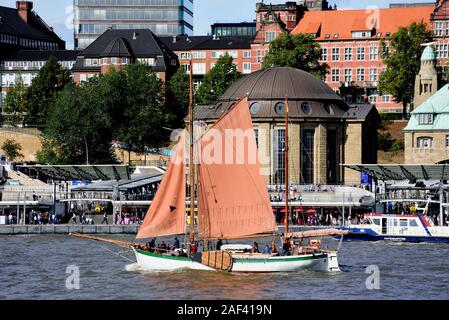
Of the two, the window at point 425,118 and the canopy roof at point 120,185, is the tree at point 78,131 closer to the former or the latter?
the canopy roof at point 120,185

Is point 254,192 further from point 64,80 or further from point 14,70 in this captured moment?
point 14,70

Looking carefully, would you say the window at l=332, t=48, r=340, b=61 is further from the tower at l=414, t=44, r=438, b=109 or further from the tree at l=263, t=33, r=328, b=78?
the tower at l=414, t=44, r=438, b=109

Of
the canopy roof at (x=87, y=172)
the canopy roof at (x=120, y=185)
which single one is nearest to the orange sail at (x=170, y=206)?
the canopy roof at (x=120, y=185)

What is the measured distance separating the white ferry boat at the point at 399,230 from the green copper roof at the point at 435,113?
135 ft

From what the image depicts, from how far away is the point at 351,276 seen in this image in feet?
236

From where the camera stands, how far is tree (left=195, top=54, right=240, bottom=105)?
555 feet

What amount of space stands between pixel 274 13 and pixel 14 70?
42093mm

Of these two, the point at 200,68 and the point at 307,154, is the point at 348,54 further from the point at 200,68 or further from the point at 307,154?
the point at 307,154

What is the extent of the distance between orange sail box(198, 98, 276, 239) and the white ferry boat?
26.9 metres

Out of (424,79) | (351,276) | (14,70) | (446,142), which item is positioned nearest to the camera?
(351,276)

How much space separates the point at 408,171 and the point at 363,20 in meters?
66.5

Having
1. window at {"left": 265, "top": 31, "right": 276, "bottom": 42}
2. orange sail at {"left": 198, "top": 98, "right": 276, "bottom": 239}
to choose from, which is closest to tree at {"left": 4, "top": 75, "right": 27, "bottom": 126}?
window at {"left": 265, "top": 31, "right": 276, "bottom": 42}

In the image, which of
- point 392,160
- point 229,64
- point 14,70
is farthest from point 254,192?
point 14,70

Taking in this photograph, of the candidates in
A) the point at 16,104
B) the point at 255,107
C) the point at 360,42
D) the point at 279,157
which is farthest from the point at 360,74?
the point at 16,104
